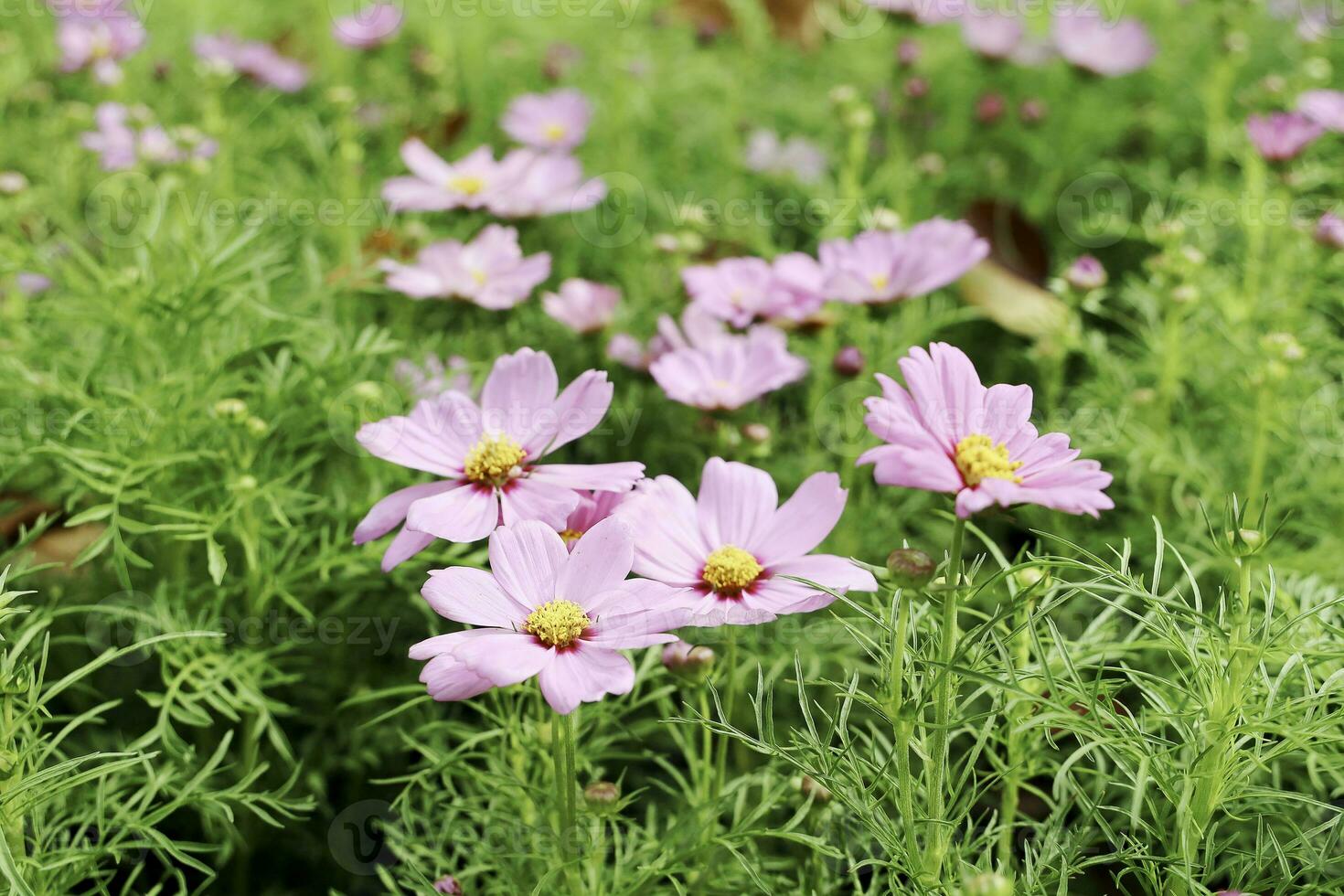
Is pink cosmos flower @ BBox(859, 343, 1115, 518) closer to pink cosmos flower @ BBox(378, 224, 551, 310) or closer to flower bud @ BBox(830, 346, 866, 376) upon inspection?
flower bud @ BBox(830, 346, 866, 376)

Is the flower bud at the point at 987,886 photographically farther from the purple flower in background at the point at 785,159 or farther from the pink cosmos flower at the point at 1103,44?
the pink cosmos flower at the point at 1103,44

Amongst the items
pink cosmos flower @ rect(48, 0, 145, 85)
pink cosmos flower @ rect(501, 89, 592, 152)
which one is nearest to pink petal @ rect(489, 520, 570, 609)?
pink cosmos flower @ rect(501, 89, 592, 152)

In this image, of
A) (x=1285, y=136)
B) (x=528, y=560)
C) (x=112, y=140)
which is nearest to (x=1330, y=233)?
(x=1285, y=136)

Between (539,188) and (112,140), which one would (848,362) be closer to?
(539,188)

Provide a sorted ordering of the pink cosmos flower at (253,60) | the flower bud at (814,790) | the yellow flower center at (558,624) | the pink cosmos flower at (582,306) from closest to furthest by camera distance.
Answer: the yellow flower center at (558,624)
the flower bud at (814,790)
the pink cosmos flower at (582,306)
the pink cosmos flower at (253,60)

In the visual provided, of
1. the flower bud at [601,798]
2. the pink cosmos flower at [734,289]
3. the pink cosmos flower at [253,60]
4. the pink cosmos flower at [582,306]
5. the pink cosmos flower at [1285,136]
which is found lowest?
the pink cosmos flower at [253,60]

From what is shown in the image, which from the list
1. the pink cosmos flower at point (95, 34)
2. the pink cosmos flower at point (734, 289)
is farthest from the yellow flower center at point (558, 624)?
the pink cosmos flower at point (95, 34)

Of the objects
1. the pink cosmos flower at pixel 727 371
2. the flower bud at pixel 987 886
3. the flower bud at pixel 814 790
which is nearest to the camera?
the flower bud at pixel 987 886
